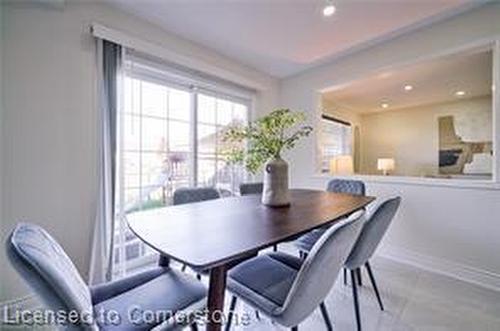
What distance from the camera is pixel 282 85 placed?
13.3ft

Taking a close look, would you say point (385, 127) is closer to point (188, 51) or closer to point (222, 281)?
point (188, 51)

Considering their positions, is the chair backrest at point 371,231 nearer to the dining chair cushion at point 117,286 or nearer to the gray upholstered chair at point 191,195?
the dining chair cushion at point 117,286

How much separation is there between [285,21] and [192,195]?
1.78m

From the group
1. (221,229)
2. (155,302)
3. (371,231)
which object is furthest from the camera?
(371,231)

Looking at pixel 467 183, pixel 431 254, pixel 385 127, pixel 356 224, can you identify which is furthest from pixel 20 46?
pixel 385 127

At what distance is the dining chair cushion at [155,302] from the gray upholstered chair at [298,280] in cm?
21

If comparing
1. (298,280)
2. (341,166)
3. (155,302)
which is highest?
(341,166)

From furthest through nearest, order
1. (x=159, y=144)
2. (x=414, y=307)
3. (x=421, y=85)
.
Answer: (x=421, y=85), (x=159, y=144), (x=414, y=307)

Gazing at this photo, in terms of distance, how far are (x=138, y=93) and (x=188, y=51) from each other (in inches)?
27.7

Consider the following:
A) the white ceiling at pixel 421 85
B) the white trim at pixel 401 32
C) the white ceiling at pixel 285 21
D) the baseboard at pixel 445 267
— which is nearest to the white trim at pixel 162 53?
the white ceiling at pixel 285 21

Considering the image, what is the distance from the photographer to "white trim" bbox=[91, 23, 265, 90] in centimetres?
208

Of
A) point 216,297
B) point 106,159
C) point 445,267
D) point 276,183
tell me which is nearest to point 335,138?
point 445,267

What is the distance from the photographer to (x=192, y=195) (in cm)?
215

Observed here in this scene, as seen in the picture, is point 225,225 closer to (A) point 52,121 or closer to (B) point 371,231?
(B) point 371,231
